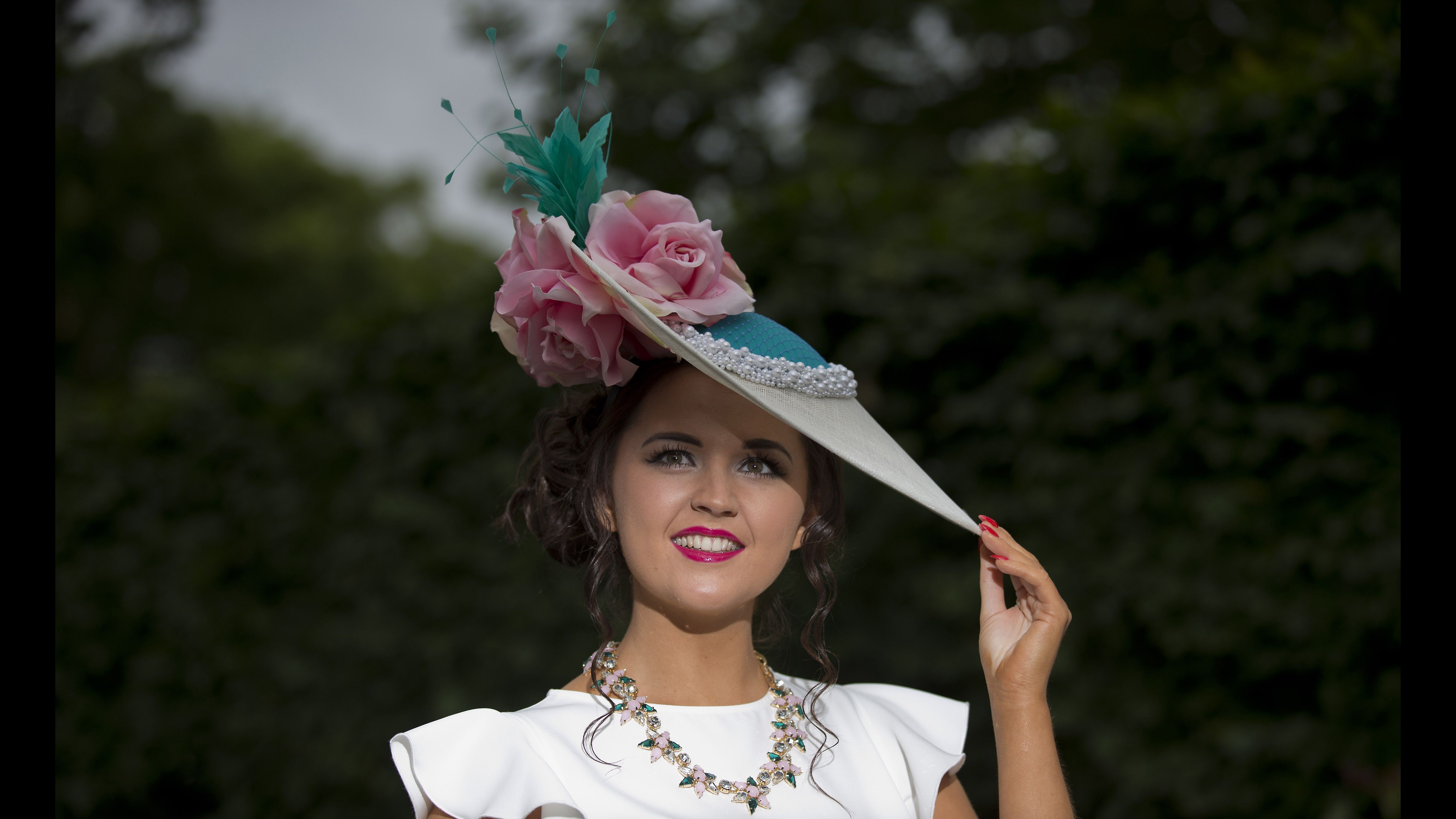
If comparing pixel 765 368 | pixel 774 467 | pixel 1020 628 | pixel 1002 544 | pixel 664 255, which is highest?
pixel 664 255

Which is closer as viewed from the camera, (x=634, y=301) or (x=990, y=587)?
(x=634, y=301)

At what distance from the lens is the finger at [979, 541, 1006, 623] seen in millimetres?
1712

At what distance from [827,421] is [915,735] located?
2.29ft

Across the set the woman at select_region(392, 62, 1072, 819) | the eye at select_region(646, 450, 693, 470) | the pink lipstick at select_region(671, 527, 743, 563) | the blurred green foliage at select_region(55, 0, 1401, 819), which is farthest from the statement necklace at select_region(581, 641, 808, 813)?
the blurred green foliage at select_region(55, 0, 1401, 819)

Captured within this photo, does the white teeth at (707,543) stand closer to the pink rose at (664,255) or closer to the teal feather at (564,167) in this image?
the pink rose at (664,255)

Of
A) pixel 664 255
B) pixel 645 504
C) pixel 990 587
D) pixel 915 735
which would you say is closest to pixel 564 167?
pixel 664 255

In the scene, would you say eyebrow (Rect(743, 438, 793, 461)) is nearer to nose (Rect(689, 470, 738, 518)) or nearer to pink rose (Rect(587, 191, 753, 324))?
nose (Rect(689, 470, 738, 518))

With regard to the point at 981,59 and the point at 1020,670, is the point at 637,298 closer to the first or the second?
the point at 1020,670

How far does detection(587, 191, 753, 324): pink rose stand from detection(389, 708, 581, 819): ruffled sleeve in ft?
2.37

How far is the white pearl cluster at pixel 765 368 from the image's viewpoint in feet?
5.06

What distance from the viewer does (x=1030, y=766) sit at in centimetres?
160

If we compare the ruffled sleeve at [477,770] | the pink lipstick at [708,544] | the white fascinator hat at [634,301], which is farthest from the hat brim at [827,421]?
the ruffled sleeve at [477,770]

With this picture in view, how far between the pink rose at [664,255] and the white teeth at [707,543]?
1.23 ft

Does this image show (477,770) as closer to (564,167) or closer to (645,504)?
(645,504)
